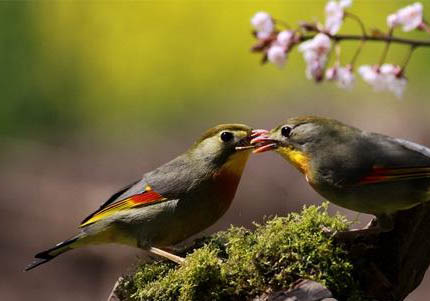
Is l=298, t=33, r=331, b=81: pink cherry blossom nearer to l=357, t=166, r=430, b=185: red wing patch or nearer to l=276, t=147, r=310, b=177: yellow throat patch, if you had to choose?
l=276, t=147, r=310, b=177: yellow throat patch

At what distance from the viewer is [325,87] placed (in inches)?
422

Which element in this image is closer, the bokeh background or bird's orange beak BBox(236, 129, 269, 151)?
bird's orange beak BBox(236, 129, 269, 151)

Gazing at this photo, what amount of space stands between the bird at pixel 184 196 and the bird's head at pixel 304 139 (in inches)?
8.2

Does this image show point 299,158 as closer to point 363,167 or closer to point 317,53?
point 363,167

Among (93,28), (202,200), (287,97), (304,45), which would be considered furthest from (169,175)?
(93,28)

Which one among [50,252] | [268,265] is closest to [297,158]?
[268,265]

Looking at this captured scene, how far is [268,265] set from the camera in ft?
13.9

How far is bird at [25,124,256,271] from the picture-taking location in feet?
15.8

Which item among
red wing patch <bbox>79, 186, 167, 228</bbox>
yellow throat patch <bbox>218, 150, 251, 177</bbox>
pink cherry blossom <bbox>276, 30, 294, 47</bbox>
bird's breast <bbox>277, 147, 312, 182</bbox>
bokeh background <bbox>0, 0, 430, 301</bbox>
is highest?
pink cherry blossom <bbox>276, 30, 294, 47</bbox>

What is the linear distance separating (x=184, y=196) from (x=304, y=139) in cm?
77

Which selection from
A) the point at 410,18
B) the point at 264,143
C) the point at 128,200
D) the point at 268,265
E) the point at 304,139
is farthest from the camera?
the point at 128,200

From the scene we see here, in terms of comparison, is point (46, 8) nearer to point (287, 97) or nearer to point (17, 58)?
point (17, 58)

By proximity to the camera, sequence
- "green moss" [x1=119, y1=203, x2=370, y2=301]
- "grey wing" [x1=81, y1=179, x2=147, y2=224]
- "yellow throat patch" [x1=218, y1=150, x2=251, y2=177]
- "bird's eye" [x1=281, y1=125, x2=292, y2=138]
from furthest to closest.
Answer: "grey wing" [x1=81, y1=179, x2=147, y2=224]
"yellow throat patch" [x1=218, y1=150, x2=251, y2=177]
"bird's eye" [x1=281, y1=125, x2=292, y2=138]
"green moss" [x1=119, y1=203, x2=370, y2=301]

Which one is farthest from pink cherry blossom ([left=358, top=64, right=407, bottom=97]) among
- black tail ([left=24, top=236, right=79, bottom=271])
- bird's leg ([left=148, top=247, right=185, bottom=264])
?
black tail ([left=24, top=236, right=79, bottom=271])
